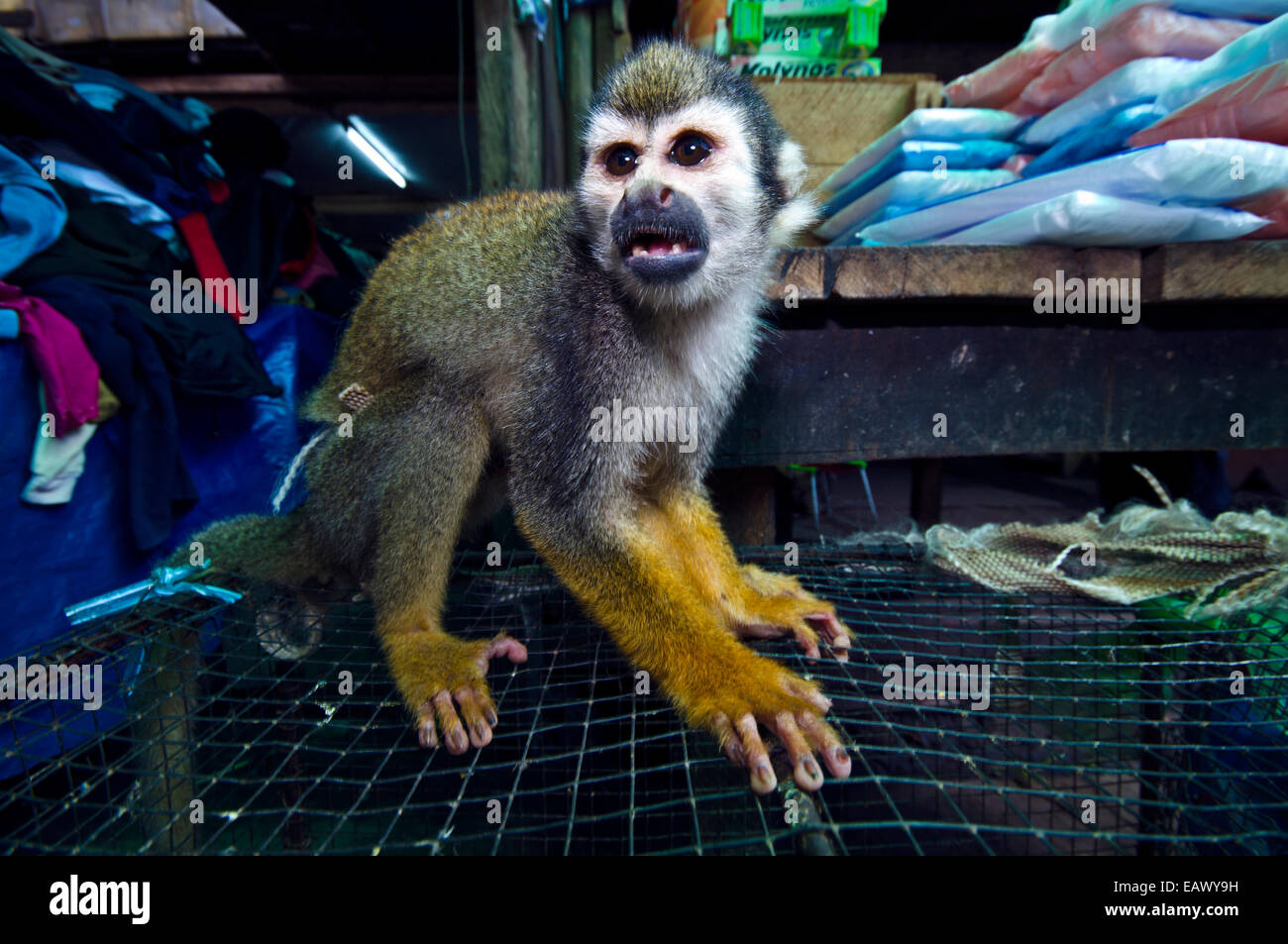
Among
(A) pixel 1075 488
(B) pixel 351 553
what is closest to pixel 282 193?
→ (B) pixel 351 553

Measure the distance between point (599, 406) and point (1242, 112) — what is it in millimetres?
2234

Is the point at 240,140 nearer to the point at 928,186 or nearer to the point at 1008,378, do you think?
the point at 928,186

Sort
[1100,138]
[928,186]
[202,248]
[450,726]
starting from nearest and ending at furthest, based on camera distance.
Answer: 1. [450,726]
2. [1100,138]
3. [928,186]
4. [202,248]

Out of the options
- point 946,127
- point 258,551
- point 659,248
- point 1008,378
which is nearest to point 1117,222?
point 1008,378

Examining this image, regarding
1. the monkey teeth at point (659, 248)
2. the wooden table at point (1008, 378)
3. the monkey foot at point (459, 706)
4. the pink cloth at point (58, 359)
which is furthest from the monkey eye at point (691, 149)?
the pink cloth at point (58, 359)

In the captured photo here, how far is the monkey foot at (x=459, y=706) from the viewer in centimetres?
145

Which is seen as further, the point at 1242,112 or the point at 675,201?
the point at 1242,112

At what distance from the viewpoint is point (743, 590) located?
1.96 m

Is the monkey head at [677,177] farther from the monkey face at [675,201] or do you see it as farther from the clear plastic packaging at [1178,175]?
the clear plastic packaging at [1178,175]

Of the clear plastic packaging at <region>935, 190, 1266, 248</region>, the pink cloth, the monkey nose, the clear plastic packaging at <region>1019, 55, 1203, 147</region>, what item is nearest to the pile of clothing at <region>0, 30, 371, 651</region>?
the pink cloth

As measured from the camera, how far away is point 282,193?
3818 millimetres

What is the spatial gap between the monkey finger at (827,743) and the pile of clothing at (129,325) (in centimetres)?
280

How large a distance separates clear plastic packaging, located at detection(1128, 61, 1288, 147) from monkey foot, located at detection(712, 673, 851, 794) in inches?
89.0

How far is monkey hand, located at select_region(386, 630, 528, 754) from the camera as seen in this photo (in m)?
1.47
